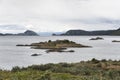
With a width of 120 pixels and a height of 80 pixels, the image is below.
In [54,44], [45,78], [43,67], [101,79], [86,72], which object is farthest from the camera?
[54,44]

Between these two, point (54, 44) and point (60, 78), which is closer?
point (60, 78)

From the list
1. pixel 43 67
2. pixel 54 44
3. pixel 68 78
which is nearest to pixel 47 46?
pixel 54 44

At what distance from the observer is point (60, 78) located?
66.4ft

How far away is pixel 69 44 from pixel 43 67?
124 m

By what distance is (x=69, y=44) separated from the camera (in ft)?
507

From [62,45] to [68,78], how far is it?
131 m

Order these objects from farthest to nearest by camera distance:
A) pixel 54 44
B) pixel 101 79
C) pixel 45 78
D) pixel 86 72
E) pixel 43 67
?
pixel 54 44, pixel 43 67, pixel 86 72, pixel 101 79, pixel 45 78

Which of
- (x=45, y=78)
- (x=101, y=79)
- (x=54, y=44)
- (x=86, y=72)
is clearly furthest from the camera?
(x=54, y=44)

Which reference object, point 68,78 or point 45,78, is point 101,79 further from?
point 45,78

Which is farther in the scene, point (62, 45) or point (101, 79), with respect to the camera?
point (62, 45)

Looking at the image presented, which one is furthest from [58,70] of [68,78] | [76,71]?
[68,78]

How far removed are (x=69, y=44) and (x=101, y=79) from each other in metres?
135

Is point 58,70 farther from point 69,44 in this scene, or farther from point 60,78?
point 69,44

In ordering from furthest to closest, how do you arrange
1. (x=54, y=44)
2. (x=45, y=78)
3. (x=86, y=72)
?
(x=54, y=44) → (x=86, y=72) → (x=45, y=78)
